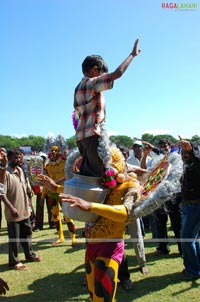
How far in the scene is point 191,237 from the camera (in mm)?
4645

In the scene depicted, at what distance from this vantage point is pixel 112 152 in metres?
2.98

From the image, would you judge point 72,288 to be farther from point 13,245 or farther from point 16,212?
point 16,212

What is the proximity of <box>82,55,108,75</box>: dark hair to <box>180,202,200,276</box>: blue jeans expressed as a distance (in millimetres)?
2657

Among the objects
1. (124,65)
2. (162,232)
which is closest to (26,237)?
(162,232)

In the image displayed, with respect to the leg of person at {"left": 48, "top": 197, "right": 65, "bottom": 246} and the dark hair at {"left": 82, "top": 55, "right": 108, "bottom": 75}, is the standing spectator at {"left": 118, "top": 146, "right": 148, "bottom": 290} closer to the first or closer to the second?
the dark hair at {"left": 82, "top": 55, "right": 108, "bottom": 75}

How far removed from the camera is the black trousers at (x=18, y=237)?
5551 millimetres

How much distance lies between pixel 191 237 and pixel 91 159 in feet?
8.38

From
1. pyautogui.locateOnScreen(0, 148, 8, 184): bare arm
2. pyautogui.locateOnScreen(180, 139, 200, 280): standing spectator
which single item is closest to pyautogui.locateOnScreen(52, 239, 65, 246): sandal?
pyautogui.locateOnScreen(0, 148, 8, 184): bare arm

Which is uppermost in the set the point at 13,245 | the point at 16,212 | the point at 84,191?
the point at 84,191

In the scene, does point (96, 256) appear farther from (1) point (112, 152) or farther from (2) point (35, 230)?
(2) point (35, 230)

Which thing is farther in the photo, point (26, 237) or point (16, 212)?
point (26, 237)

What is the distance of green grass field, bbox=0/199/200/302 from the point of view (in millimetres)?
4293

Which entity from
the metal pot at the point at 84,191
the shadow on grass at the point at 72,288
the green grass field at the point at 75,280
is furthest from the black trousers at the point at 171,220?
the metal pot at the point at 84,191

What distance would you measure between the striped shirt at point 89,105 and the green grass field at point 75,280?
8.47 feet
